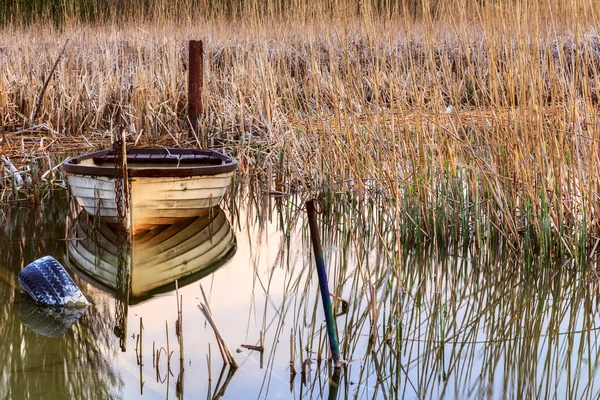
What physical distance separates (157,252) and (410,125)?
1.49 m

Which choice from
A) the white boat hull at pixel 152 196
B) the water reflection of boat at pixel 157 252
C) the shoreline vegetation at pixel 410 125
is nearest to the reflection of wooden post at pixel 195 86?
the shoreline vegetation at pixel 410 125

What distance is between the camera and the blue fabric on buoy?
310 centimetres

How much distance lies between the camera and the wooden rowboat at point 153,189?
4.07 meters

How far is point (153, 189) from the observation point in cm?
413

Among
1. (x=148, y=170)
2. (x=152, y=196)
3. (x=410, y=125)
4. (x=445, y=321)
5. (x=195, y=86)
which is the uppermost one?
(x=195, y=86)

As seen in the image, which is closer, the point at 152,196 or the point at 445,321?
the point at 445,321

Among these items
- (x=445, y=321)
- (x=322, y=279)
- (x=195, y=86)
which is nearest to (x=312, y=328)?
(x=445, y=321)

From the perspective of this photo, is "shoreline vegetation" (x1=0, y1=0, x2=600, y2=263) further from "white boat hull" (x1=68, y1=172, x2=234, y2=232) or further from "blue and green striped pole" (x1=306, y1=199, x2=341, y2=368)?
"blue and green striped pole" (x1=306, y1=199, x2=341, y2=368)

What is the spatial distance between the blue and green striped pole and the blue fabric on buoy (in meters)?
1.23

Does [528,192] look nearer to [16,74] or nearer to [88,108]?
[88,108]

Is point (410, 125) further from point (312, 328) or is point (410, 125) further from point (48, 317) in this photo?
point (48, 317)

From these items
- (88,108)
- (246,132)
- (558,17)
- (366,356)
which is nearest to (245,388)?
(366,356)

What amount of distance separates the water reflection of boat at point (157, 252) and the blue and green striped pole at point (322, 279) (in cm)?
119

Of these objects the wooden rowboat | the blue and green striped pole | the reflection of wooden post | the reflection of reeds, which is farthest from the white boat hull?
the blue and green striped pole
